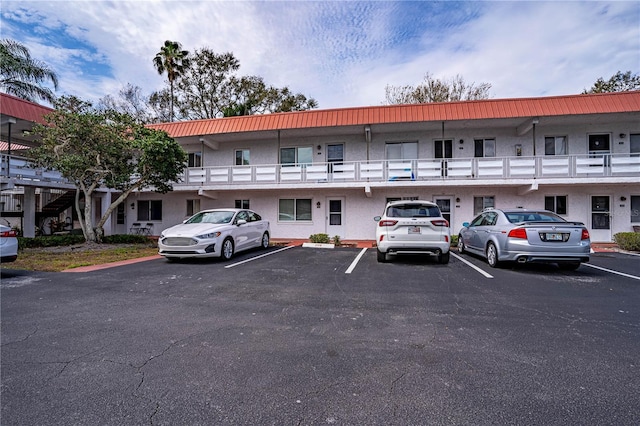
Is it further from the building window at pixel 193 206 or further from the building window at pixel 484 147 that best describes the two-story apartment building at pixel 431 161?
the building window at pixel 193 206

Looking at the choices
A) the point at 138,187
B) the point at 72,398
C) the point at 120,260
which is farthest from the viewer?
the point at 138,187

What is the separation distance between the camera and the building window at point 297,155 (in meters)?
16.2

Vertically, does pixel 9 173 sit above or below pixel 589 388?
above

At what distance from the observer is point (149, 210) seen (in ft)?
60.1

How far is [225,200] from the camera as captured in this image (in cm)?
1711

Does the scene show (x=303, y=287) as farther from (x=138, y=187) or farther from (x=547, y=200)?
(x=547, y=200)

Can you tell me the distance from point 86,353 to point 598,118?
18.0 meters

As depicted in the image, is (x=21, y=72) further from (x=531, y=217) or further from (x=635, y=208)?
(x=635, y=208)

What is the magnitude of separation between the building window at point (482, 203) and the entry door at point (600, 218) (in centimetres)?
417

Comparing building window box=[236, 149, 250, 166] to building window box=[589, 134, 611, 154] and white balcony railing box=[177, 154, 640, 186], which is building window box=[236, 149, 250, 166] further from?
building window box=[589, 134, 611, 154]

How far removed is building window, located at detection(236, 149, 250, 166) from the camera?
17.0 m

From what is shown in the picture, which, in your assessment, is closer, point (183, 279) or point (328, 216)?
point (183, 279)

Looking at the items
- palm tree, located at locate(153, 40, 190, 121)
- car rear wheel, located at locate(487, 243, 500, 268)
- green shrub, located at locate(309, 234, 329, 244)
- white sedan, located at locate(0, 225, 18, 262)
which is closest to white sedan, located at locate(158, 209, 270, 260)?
white sedan, located at locate(0, 225, 18, 262)

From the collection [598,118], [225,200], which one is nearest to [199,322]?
[225,200]
